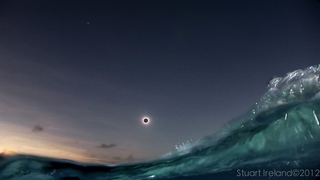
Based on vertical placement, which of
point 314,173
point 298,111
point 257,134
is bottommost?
point 314,173

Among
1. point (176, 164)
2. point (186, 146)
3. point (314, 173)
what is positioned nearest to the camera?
point (186, 146)

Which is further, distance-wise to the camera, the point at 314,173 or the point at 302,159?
the point at 302,159

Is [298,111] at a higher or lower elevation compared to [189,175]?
higher

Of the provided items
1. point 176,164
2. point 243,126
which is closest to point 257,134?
point 243,126

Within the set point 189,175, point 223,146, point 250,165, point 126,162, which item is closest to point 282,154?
point 250,165

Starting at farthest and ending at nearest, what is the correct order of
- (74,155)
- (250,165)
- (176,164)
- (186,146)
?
(250,165)
(176,164)
(186,146)
(74,155)

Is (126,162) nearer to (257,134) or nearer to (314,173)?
(257,134)
